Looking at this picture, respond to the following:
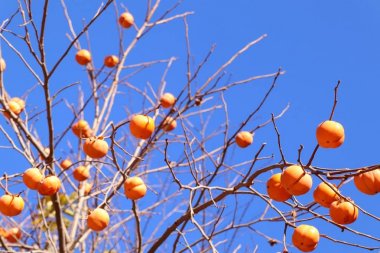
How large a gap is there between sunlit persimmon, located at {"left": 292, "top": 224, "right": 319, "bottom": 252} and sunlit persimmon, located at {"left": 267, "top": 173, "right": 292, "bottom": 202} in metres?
0.16

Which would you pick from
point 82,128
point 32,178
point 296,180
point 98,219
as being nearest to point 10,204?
point 32,178

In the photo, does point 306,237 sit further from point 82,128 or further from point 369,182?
point 82,128

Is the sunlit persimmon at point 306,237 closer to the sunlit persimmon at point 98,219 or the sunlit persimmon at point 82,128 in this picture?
the sunlit persimmon at point 98,219

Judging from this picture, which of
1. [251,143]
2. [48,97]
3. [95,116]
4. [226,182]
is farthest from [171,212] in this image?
[48,97]

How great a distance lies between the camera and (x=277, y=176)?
6.02ft

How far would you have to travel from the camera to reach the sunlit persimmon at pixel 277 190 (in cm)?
179

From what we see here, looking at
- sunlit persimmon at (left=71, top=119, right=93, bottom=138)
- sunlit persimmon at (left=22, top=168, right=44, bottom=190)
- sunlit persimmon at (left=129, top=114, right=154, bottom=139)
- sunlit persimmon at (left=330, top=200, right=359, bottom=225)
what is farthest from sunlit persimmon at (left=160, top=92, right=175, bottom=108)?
sunlit persimmon at (left=330, top=200, right=359, bottom=225)

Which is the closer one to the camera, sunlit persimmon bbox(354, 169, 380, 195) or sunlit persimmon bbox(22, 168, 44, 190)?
sunlit persimmon bbox(354, 169, 380, 195)

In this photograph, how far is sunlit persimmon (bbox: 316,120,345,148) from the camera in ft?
5.42

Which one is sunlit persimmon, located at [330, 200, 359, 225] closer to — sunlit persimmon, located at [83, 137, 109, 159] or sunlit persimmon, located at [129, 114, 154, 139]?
sunlit persimmon, located at [129, 114, 154, 139]

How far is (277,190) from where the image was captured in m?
1.79

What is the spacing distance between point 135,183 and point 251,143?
1.23 meters

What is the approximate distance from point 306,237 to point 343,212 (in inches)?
7.6

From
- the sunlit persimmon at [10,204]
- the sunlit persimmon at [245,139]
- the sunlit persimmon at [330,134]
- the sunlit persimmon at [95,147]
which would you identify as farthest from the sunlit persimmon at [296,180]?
the sunlit persimmon at [245,139]
